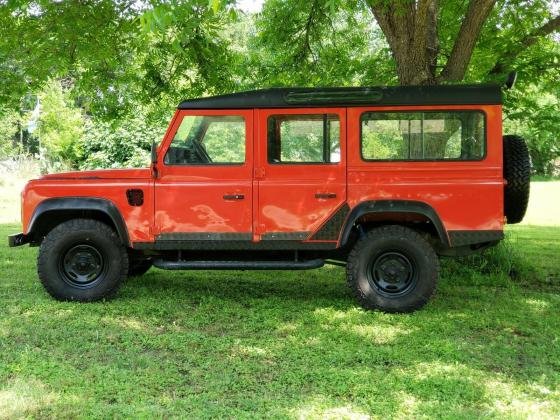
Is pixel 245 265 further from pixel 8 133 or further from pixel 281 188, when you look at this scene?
pixel 8 133

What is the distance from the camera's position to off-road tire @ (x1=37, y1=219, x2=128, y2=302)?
6.04m

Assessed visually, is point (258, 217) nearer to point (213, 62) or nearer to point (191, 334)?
point (191, 334)

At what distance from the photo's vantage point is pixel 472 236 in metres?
5.71

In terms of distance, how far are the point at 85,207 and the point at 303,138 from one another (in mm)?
2222

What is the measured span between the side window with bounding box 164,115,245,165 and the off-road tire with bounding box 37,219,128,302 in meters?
1.00

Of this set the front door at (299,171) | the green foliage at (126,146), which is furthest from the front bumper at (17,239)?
the green foliage at (126,146)

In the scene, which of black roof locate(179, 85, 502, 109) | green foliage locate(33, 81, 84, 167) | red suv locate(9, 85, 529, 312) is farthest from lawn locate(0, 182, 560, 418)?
green foliage locate(33, 81, 84, 167)

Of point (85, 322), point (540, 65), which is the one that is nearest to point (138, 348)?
point (85, 322)

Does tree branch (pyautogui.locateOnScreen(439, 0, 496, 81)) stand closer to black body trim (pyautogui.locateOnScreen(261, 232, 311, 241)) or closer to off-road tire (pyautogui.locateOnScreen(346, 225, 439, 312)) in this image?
off-road tire (pyautogui.locateOnScreen(346, 225, 439, 312))

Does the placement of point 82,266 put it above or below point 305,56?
below

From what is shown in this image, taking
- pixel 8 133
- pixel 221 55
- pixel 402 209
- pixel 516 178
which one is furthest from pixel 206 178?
pixel 8 133

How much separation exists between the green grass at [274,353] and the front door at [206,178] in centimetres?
79

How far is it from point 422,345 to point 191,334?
1.85 m

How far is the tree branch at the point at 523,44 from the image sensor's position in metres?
8.09
